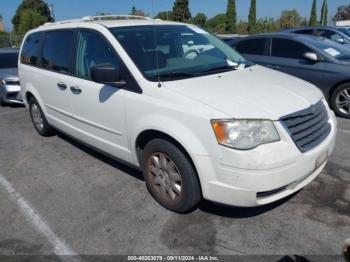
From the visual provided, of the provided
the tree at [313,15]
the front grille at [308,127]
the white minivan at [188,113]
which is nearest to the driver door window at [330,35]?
the white minivan at [188,113]

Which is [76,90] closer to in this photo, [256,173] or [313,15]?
[256,173]

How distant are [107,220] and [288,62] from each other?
16.2 feet

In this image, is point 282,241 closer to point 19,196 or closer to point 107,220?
point 107,220

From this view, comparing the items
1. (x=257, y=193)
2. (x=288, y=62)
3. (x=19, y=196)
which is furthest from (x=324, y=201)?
(x=288, y=62)

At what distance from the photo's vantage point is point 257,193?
2664mm

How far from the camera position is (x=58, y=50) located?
14.8ft

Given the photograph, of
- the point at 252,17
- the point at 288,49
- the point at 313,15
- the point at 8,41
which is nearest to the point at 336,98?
the point at 288,49

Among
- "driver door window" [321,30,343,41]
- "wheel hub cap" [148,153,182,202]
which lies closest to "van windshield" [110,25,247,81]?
"wheel hub cap" [148,153,182,202]

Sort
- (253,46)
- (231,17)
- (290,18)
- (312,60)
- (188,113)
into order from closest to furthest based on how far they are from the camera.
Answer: (188,113) → (312,60) → (253,46) → (231,17) → (290,18)

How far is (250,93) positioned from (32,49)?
3.91 m

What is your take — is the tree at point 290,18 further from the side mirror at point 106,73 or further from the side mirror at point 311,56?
the side mirror at point 106,73

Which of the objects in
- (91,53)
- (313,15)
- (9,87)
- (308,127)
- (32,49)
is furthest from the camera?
(313,15)

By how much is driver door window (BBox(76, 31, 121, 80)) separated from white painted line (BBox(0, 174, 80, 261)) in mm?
1538

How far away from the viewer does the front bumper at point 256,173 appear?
8.36ft
